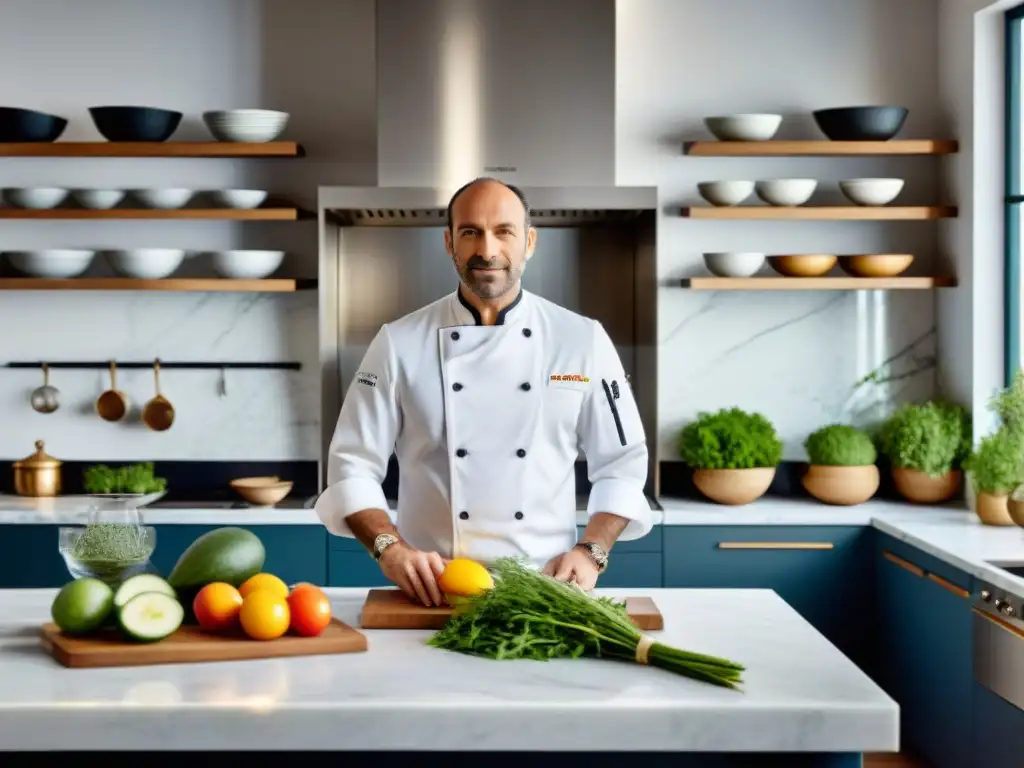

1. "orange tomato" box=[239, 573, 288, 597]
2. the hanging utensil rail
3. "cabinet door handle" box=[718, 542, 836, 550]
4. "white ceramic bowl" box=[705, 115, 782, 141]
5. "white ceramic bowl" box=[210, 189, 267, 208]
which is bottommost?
"cabinet door handle" box=[718, 542, 836, 550]

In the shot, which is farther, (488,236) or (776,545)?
(776,545)

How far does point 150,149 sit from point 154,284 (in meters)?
0.45

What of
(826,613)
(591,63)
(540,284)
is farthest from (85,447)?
(826,613)

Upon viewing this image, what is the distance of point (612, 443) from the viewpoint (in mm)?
2846

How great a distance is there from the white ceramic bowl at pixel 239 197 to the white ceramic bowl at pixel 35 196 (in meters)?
0.54

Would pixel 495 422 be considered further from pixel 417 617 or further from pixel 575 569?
pixel 417 617

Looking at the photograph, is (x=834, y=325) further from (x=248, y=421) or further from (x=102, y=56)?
(x=102, y=56)

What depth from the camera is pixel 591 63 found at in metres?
4.31

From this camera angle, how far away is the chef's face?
2660 millimetres

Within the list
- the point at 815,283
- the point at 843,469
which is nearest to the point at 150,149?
the point at 815,283

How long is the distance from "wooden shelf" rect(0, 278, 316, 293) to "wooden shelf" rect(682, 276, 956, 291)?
1.42 meters

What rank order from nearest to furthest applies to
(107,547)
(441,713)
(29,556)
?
1. (441,713)
2. (107,547)
3. (29,556)

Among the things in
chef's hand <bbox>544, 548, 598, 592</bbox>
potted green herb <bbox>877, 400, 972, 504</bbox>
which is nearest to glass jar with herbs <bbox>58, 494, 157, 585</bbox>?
chef's hand <bbox>544, 548, 598, 592</bbox>

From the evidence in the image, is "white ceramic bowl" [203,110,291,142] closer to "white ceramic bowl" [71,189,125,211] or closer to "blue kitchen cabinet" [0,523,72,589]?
"white ceramic bowl" [71,189,125,211]
